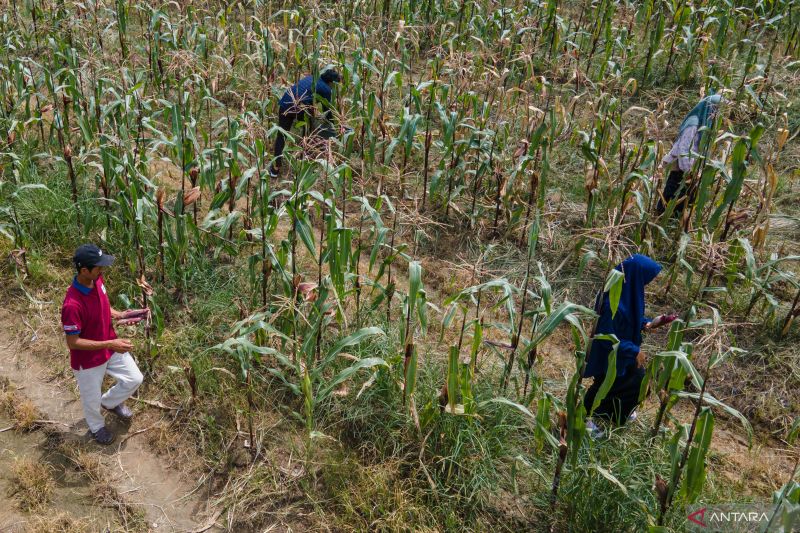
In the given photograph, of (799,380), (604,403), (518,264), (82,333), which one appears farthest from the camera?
(518,264)

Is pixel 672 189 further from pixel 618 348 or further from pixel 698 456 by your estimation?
pixel 698 456

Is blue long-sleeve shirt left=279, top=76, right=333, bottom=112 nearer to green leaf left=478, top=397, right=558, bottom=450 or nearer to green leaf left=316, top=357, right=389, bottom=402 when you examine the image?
green leaf left=316, top=357, right=389, bottom=402

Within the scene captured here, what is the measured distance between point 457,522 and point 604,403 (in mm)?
1197

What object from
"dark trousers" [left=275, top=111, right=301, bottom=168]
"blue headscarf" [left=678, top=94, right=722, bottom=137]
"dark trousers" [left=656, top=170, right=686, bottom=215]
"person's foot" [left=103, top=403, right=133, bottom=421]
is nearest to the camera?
"person's foot" [left=103, top=403, right=133, bottom=421]

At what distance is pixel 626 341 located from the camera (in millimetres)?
3973

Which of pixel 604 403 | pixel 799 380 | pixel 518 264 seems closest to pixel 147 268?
pixel 518 264

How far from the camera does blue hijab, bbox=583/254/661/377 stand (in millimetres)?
3881

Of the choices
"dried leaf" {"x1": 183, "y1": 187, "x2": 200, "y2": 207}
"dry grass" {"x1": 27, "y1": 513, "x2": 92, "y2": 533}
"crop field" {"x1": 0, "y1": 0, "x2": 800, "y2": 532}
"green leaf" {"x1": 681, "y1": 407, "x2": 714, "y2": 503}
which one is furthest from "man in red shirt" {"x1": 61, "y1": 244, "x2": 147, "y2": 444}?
"green leaf" {"x1": 681, "y1": 407, "x2": 714, "y2": 503}

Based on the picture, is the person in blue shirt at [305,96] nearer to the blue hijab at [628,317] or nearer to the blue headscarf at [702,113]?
the blue headscarf at [702,113]

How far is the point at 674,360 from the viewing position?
3629mm

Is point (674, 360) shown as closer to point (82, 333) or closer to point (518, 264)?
point (518, 264)

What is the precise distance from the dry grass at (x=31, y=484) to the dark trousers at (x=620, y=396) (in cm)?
305

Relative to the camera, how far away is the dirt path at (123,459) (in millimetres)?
3885

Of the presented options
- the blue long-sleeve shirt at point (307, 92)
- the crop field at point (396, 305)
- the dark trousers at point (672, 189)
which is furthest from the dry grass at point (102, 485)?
the dark trousers at point (672, 189)
